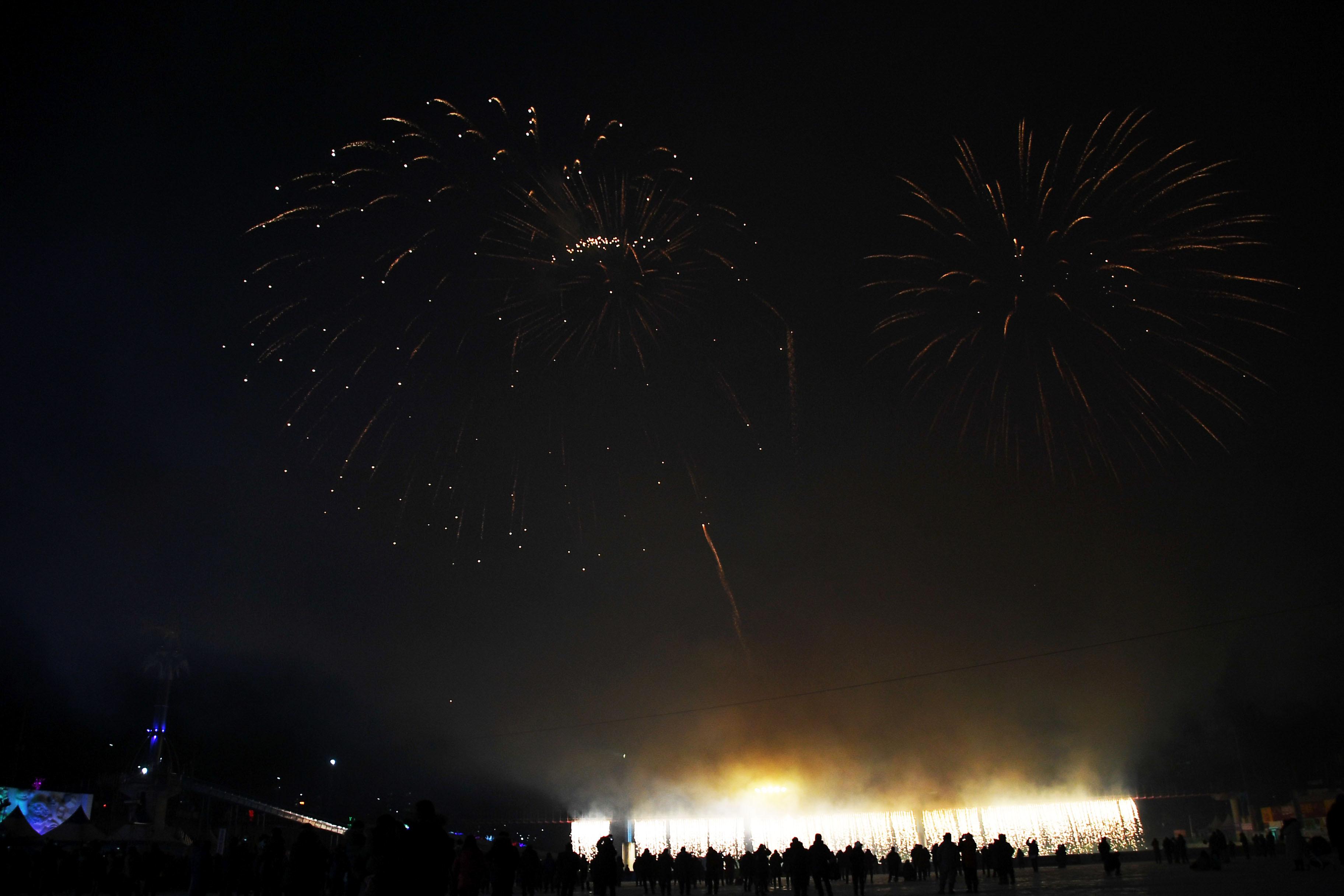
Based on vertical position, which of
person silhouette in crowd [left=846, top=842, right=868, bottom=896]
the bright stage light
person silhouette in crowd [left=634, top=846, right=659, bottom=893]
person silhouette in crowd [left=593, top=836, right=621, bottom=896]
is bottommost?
the bright stage light

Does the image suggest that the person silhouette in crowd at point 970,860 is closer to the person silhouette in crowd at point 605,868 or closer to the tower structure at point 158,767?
the person silhouette in crowd at point 605,868

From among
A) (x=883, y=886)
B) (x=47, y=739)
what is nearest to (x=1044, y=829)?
(x=883, y=886)

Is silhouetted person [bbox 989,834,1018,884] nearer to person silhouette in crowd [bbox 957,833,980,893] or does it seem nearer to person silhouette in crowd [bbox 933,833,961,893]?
person silhouette in crowd [bbox 957,833,980,893]

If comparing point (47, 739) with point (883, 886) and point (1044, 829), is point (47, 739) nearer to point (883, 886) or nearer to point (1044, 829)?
point (883, 886)

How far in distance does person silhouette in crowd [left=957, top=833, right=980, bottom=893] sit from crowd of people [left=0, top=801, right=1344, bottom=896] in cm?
4

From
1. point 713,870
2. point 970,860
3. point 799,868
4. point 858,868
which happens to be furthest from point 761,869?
point 970,860

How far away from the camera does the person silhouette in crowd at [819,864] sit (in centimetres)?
1902

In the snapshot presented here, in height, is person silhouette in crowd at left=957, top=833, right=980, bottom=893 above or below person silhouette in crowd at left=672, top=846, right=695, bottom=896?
above

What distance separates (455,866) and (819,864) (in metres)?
11.5

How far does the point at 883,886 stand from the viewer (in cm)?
2733

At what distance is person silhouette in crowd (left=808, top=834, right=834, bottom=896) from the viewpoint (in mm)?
19016

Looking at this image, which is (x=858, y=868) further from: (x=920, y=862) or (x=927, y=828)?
(x=927, y=828)

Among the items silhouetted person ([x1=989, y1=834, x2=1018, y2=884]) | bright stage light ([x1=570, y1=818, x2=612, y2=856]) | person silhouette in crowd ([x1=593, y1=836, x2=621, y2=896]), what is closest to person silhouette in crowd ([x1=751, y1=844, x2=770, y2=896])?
person silhouette in crowd ([x1=593, y1=836, x2=621, y2=896])

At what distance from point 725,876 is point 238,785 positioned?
61.6 meters
